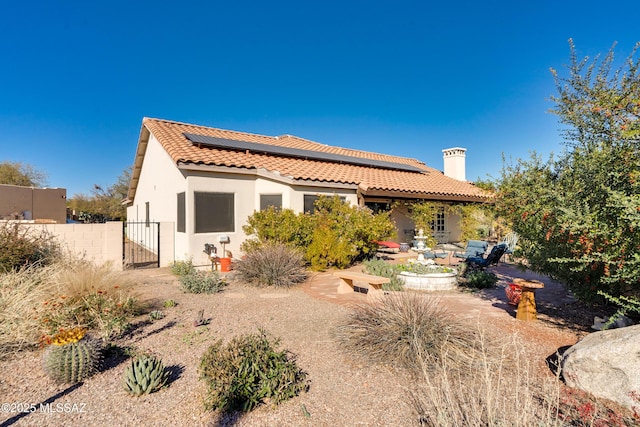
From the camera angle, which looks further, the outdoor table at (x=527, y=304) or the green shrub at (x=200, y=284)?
the green shrub at (x=200, y=284)

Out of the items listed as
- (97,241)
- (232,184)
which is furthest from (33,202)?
(232,184)

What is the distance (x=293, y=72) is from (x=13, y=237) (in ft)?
55.8

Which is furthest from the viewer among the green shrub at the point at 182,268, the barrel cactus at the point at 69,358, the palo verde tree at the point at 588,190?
the green shrub at the point at 182,268

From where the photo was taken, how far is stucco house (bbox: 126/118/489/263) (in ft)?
39.7

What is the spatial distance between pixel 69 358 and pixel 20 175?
4507 centimetres

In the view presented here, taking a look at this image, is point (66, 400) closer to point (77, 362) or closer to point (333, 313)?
point (77, 362)

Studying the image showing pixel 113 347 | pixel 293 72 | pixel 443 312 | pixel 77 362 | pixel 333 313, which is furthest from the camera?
pixel 293 72

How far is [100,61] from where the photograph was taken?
18.2 m

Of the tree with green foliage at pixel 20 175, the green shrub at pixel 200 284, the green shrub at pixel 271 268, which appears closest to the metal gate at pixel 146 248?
the green shrub at pixel 200 284

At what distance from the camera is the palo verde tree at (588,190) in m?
4.40

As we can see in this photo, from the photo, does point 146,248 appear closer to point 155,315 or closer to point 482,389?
point 155,315

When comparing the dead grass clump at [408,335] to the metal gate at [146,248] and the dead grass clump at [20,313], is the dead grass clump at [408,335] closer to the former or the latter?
the dead grass clump at [20,313]

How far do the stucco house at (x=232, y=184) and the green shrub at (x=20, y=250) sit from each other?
394cm

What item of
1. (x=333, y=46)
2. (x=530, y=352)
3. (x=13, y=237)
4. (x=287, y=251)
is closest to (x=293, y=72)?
(x=333, y=46)
